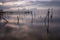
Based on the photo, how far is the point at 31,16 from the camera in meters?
8.95

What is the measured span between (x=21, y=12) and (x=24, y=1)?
281 centimetres

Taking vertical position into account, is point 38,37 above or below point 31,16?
below

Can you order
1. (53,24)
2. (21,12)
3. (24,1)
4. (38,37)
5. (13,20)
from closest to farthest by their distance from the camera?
(38,37), (53,24), (13,20), (21,12), (24,1)

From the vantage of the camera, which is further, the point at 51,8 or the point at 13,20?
the point at 51,8

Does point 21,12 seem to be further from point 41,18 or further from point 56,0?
point 56,0

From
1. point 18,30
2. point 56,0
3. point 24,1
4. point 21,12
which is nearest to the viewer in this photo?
point 18,30

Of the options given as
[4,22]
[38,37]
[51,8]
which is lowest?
[38,37]

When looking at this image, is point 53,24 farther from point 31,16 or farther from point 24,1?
point 24,1

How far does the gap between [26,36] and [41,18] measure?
6.81ft

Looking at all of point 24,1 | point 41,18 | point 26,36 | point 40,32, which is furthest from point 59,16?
point 24,1

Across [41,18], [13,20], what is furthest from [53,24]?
[13,20]

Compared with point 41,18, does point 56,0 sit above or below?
above

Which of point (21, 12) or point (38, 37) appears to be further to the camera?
point (21, 12)

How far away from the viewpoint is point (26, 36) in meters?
6.82
